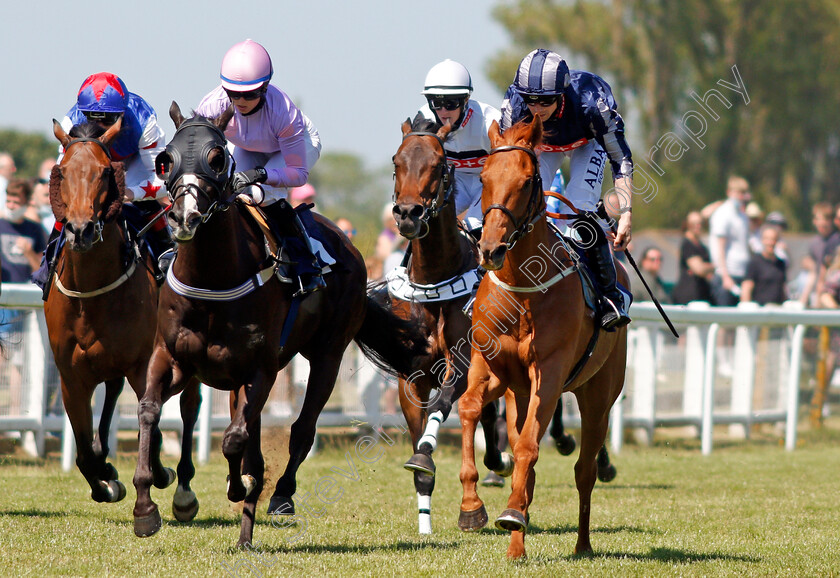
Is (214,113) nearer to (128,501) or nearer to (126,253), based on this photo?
(126,253)

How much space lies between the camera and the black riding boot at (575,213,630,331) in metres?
6.20

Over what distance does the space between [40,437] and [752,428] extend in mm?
6970

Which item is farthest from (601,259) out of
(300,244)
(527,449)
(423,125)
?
(300,244)

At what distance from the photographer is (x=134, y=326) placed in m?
6.53

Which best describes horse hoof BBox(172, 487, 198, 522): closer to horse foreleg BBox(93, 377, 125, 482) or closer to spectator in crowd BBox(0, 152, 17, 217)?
horse foreleg BBox(93, 377, 125, 482)

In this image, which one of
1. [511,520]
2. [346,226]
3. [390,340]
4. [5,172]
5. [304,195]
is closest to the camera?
[511,520]

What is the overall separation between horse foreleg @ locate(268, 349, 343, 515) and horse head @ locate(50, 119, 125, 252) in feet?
5.31

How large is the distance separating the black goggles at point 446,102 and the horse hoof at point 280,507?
2471 mm

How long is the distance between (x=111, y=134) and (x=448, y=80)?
6.58ft

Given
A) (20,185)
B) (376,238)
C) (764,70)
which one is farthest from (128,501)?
(764,70)

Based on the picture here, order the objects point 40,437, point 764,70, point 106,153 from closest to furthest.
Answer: point 106,153 → point 40,437 → point 764,70

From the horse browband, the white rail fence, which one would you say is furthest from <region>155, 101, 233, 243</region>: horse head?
the white rail fence

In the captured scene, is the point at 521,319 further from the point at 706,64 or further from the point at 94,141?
the point at 706,64

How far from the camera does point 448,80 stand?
272 inches
